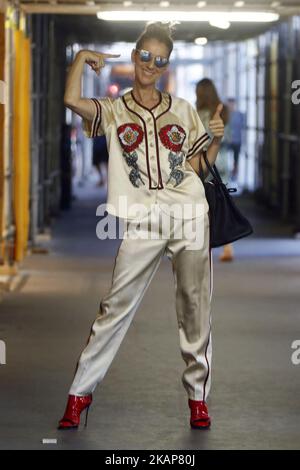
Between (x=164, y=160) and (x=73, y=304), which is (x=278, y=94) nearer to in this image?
(x=73, y=304)

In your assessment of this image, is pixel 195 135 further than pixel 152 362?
No

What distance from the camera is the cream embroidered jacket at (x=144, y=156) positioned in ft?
23.7

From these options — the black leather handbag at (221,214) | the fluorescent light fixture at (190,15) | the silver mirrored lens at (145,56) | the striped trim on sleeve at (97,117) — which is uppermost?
the fluorescent light fixture at (190,15)

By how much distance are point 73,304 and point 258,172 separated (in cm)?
1605

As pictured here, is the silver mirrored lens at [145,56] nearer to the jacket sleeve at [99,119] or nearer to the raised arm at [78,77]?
the raised arm at [78,77]

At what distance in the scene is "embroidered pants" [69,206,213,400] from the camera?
23.9 ft

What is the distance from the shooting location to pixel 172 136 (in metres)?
7.28

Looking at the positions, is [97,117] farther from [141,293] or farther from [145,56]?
[141,293]

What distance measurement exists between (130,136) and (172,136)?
0.71ft

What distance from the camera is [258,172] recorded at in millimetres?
28203

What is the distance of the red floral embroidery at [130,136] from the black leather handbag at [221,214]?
1.40 ft

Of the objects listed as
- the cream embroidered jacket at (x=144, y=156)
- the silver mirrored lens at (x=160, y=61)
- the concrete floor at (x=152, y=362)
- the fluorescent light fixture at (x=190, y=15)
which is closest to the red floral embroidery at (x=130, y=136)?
the cream embroidered jacket at (x=144, y=156)

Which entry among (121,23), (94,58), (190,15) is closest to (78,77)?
(94,58)

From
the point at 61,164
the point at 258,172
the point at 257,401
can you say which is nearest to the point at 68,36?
the point at 61,164
